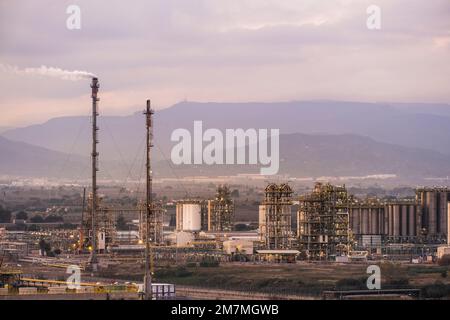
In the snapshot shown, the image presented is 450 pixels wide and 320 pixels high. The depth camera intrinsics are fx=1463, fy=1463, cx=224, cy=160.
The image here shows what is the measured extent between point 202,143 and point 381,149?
47796mm

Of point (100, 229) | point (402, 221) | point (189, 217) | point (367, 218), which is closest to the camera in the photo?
point (100, 229)

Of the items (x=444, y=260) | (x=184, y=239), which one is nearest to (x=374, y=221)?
(x=184, y=239)

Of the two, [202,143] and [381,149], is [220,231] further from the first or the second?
[381,149]

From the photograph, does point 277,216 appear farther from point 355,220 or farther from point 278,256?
point 355,220

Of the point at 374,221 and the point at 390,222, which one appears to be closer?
the point at 374,221

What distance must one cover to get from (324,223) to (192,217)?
51.9ft

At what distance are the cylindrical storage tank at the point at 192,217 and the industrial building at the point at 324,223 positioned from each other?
13.9 meters

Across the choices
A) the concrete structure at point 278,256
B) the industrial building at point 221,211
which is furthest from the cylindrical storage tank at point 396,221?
the concrete structure at point 278,256

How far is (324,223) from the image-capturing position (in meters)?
52.7

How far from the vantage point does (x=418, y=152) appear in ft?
428

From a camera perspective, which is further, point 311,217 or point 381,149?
point 381,149

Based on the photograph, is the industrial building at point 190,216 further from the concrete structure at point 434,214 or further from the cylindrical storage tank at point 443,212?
the cylindrical storage tank at point 443,212

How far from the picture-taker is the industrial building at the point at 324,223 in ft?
173
